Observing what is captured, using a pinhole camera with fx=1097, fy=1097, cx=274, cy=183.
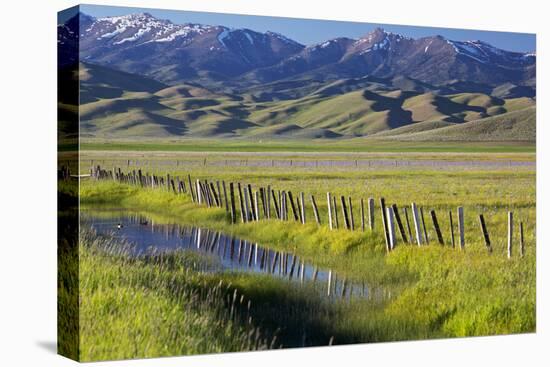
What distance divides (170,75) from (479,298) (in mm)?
5580

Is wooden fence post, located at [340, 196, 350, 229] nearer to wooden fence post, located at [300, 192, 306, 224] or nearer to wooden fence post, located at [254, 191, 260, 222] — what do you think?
wooden fence post, located at [300, 192, 306, 224]

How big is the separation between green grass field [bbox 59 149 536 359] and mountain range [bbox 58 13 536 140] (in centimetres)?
66

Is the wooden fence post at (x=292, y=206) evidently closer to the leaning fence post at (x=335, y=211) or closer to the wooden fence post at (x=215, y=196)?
the leaning fence post at (x=335, y=211)

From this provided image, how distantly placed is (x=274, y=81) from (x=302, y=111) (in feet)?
2.01

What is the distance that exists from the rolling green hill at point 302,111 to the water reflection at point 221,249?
1189mm

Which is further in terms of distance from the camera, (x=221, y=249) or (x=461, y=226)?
(x=461, y=226)

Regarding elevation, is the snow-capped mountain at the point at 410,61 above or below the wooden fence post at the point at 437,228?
above

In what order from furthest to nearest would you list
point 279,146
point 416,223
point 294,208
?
point 416,223 < point 294,208 < point 279,146

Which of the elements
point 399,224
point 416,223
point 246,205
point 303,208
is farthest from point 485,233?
point 246,205

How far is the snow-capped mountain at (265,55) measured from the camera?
1436 centimetres

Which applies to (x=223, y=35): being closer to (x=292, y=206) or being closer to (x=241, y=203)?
(x=241, y=203)

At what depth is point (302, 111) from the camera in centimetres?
1636

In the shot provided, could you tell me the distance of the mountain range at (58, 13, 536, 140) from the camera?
1436 cm

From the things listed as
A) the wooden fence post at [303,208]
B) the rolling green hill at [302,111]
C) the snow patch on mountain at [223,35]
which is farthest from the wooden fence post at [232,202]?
the snow patch on mountain at [223,35]
